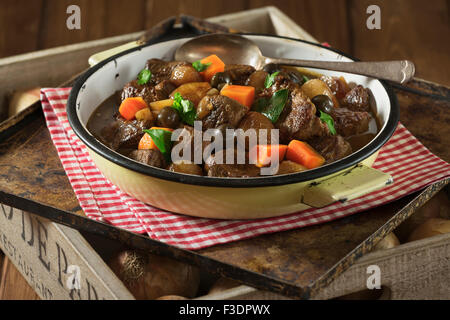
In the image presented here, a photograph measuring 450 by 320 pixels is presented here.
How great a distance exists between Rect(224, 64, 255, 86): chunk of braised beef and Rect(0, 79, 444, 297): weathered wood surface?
60 centimetres

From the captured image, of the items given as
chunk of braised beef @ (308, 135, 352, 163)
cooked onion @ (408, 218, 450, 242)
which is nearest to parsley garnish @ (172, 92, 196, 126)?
chunk of braised beef @ (308, 135, 352, 163)

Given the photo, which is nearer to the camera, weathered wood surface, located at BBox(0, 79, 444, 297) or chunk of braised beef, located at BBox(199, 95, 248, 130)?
weathered wood surface, located at BBox(0, 79, 444, 297)

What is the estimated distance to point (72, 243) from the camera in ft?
5.67

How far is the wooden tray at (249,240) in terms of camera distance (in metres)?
1.55

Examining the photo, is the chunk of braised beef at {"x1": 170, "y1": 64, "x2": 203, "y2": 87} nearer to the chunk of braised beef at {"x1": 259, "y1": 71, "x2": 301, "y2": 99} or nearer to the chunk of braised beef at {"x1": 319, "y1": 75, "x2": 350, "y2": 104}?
→ the chunk of braised beef at {"x1": 259, "y1": 71, "x2": 301, "y2": 99}

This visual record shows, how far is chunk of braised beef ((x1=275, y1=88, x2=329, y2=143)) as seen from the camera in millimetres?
1831

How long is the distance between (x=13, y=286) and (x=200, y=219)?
837 millimetres

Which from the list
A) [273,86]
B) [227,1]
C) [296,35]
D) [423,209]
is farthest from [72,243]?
[227,1]

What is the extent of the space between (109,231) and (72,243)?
12 cm

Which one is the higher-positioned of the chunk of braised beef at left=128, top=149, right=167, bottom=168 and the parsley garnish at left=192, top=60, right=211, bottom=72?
the parsley garnish at left=192, top=60, right=211, bottom=72

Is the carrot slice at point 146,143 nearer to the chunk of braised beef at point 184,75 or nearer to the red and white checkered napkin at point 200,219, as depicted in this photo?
the red and white checkered napkin at point 200,219

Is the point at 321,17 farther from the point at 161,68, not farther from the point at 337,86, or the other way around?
the point at 161,68

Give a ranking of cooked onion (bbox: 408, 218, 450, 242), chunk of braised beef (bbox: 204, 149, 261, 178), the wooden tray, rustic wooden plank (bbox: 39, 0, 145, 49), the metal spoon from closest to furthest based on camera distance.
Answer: the wooden tray → chunk of braised beef (bbox: 204, 149, 261, 178) → cooked onion (bbox: 408, 218, 450, 242) → the metal spoon → rustic wooden plank (bbox: 39, 0, 145, 49)

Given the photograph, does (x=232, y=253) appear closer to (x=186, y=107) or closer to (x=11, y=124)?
(x=186, y=107)
